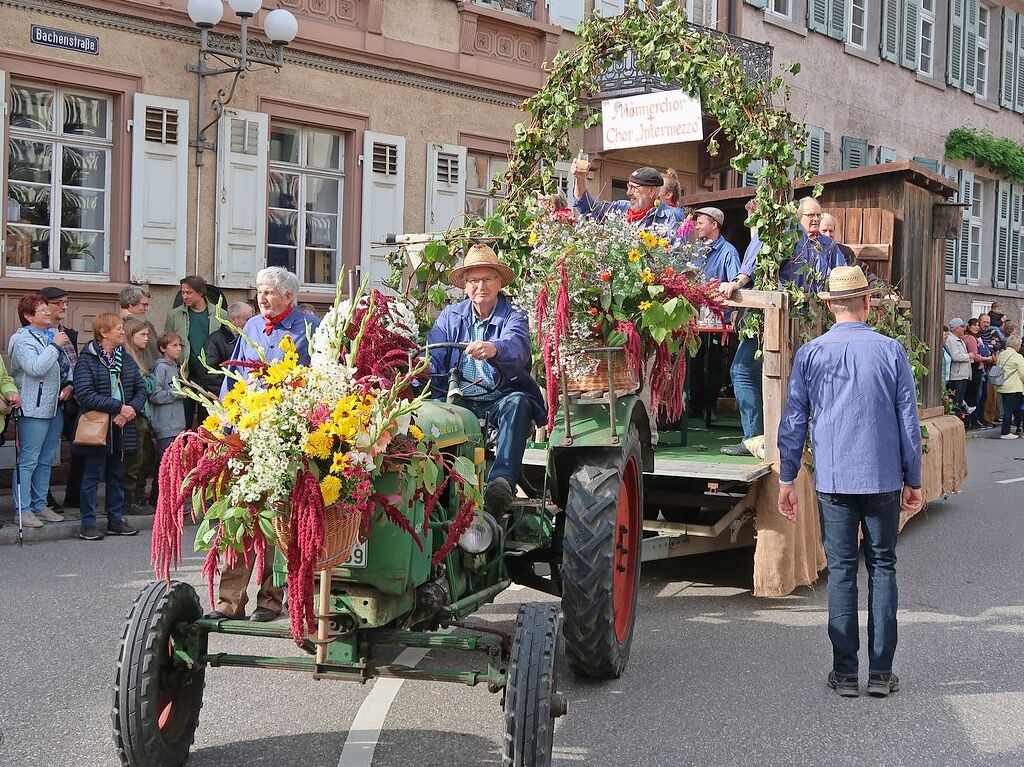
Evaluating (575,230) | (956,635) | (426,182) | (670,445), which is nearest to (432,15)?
(426,182)

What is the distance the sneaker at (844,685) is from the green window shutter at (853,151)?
19.5m

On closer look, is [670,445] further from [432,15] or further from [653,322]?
[432,15]

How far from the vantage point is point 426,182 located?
16.2 m

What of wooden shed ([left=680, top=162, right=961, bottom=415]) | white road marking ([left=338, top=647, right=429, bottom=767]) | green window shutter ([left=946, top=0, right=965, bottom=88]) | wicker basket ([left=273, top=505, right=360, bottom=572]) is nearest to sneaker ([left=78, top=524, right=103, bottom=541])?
white road marking ([left=338, top=647, right=429, bottom=767])

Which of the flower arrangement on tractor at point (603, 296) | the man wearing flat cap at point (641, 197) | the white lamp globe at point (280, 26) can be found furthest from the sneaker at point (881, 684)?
the white lamp globe at point (280, 26)

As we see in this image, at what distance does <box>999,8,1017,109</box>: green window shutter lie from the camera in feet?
97.5

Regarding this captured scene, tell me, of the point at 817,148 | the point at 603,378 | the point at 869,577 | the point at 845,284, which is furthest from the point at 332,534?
the point at 817,148

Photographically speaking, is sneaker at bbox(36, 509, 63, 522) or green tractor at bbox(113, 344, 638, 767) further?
sneaker at bbox(36, 509, 63, 522)

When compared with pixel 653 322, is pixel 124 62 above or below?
above

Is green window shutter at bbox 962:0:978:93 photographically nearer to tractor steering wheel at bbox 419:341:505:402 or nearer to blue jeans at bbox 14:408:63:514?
blue jeans at bbox 14:408:63:514

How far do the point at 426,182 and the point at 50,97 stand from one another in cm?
508

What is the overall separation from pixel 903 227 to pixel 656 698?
7206mm

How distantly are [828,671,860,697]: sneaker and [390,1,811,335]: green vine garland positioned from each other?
9.07 ft

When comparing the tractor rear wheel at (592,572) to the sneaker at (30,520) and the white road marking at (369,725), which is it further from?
the sneaker at (30,520)
